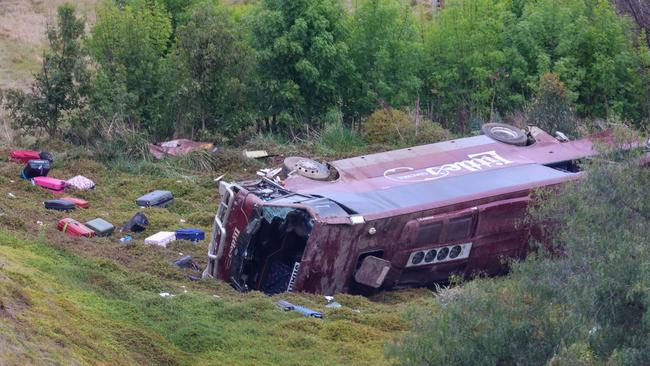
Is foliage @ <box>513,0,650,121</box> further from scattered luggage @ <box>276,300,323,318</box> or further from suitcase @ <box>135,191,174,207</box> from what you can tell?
scattered luggage @ <box>276,300,323,318</box>

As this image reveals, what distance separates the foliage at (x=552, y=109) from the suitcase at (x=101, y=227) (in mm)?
8791

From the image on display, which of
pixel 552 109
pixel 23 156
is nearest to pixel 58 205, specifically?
pixel 23 156

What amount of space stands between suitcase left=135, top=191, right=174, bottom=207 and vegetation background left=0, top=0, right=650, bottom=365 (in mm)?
257

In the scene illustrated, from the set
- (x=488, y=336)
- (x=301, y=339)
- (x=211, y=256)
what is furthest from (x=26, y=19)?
(x=488, y=336)

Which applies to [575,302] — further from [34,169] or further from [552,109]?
[552,109]

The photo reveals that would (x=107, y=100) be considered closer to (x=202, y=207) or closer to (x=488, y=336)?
(x=202, y=207)

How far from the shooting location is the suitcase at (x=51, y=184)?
645 inches

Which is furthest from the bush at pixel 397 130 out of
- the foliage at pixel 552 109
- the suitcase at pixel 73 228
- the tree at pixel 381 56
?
the suitcase at pixel 73 228

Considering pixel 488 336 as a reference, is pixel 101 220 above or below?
below

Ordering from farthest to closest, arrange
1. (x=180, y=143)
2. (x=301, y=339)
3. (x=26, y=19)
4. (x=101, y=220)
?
(x=26, y=19), (x=180, y=143), (x=101, y=220), (x=301, y=339)

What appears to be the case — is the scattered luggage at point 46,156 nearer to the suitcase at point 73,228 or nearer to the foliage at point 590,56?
the suitcase at point 73,228

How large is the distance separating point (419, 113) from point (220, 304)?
11809 millimetres

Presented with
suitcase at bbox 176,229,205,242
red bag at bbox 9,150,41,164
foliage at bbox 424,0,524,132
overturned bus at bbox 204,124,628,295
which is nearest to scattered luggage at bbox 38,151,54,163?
red bag at bbox 9,150,41,164

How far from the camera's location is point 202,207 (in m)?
16.2
